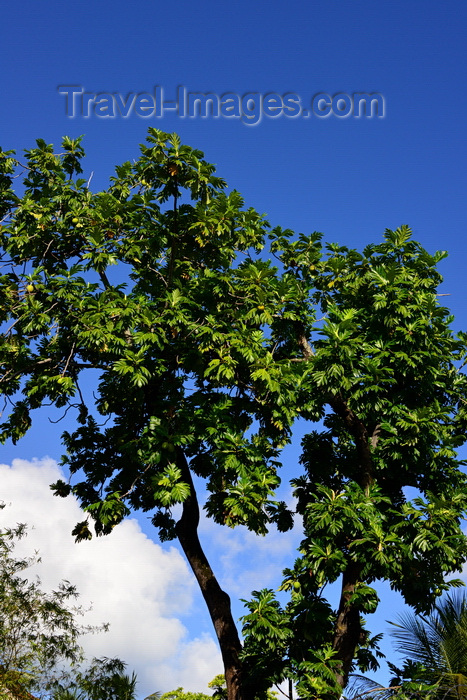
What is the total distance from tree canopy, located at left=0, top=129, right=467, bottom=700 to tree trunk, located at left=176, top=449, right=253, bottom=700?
0.10ft

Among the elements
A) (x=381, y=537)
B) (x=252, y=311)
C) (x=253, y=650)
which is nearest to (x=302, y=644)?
(x=253, y=650)

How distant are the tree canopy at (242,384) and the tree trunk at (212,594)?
0.10ft

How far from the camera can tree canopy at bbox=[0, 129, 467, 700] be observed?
33.0ft

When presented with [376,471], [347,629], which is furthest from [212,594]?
[376,471]

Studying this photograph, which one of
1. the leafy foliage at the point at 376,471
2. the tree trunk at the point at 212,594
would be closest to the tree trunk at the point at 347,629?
the leafy foliage at the point at 376,471

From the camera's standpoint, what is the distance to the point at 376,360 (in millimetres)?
10430

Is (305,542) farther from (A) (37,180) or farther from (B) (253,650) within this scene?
(A) (37,180)

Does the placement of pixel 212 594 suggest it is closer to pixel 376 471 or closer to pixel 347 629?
pixel 347 629

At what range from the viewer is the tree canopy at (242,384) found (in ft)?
33.0

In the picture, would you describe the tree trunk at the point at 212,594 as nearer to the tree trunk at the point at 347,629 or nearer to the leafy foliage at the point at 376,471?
the leafy foliage at the point at 376,471

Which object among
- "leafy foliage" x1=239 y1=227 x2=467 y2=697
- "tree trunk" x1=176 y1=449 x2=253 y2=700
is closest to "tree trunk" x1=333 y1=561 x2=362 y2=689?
"leafy foliage" x1=239 y1=227 x2=467 y2=697

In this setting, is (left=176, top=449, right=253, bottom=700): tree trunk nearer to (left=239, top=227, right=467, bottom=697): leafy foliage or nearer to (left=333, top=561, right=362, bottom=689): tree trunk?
(left=239, top=227, right=467, bottom=697): leafy foliage

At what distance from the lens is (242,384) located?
11055 mm

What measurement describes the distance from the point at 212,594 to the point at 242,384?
3.69 meters
